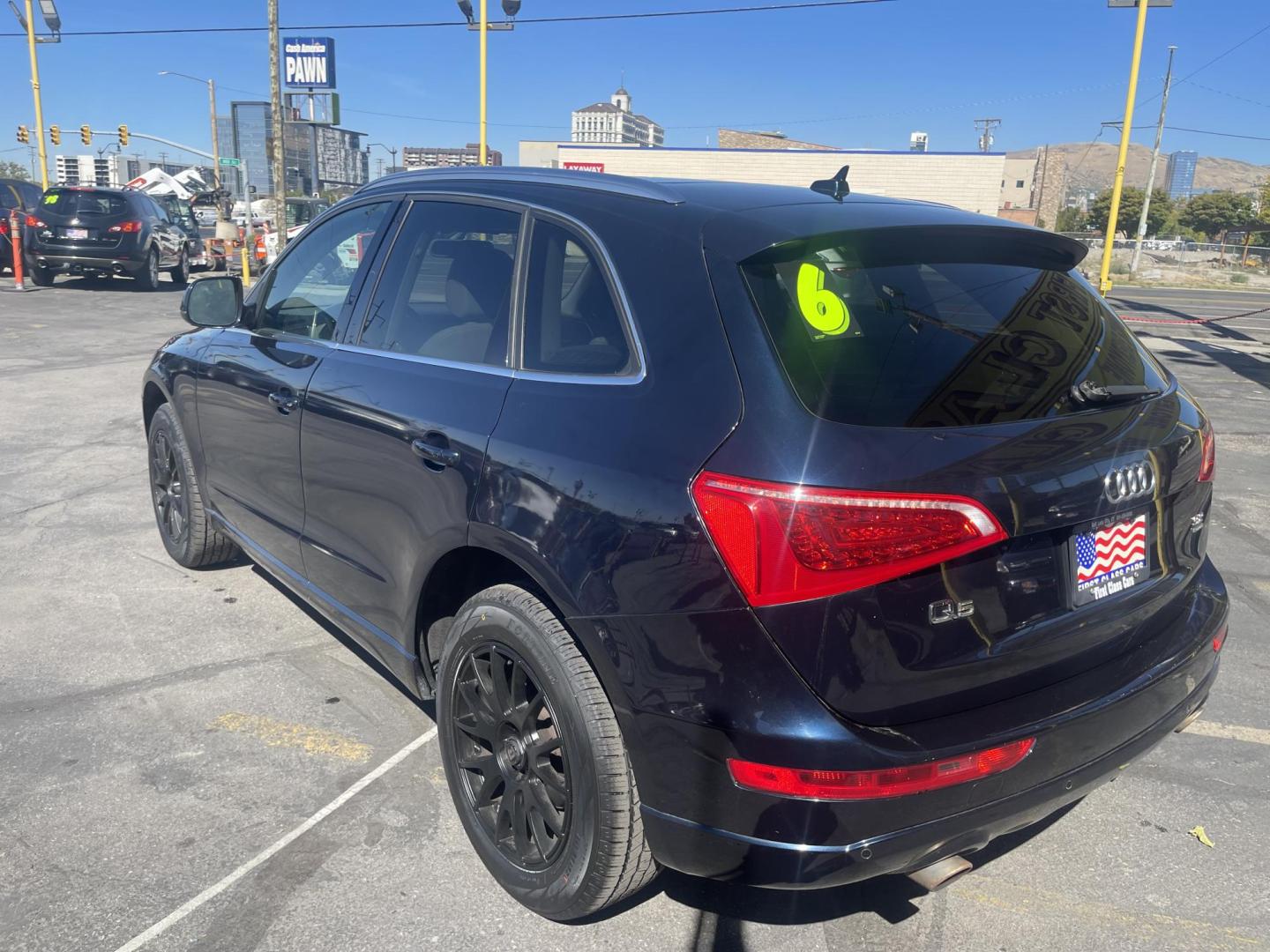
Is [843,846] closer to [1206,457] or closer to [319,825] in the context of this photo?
[1206,457]

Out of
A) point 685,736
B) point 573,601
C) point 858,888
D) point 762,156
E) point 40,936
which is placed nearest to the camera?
point 685,736

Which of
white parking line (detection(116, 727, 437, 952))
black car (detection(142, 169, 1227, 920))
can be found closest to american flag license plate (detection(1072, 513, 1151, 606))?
black car (detection(142, 169, 1227, 920))

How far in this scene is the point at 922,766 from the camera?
2.00m

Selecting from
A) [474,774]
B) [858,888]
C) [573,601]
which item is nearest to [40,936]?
[474,774]

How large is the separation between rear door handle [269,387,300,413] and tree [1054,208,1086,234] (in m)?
79.0

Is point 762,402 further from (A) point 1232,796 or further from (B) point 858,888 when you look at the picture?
(A) point 1232,796

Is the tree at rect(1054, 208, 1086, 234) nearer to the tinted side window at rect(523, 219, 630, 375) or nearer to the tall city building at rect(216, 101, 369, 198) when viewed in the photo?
the tinted side window at rect(523, 219, 630, 375)

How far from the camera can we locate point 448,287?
10.1 ft

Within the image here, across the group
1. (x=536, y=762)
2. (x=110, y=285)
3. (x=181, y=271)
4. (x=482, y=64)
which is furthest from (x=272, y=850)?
(x=482, y=64)

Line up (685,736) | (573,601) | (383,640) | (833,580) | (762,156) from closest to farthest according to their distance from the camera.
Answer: (833,580)
(685,736)
(573,601)
(383,640)
(762,156)

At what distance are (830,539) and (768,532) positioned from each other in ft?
0.39

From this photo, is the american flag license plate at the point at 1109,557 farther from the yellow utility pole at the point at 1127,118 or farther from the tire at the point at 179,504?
the yellow utility pole at the point at 1127,118

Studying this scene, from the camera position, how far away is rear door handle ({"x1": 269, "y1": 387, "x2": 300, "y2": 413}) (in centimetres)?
341

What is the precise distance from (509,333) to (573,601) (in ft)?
2.77
